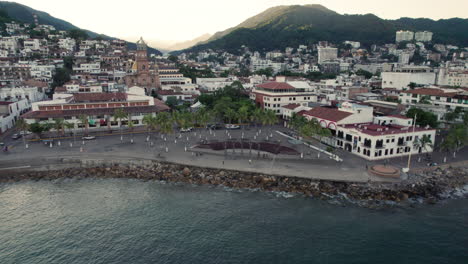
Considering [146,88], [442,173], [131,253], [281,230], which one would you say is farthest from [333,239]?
[146,88]

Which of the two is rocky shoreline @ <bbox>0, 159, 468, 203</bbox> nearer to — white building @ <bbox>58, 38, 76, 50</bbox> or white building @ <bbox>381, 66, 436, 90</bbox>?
white building @ <bbox>381, 66, 436, 90</bbox>

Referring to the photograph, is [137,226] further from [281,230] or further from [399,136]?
[399,136]

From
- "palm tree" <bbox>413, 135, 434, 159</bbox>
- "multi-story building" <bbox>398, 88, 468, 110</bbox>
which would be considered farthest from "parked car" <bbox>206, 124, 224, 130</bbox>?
"multi-story building" <bbox>398, 88, 468, 110</bbox>

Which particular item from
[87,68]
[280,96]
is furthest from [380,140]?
[87,68]

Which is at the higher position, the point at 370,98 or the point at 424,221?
the point at 370,98

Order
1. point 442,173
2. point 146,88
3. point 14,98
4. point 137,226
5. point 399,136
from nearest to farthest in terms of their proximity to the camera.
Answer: point 137,226 < point 442,173 < point 399,136 < point 14,98 < point 146,88
